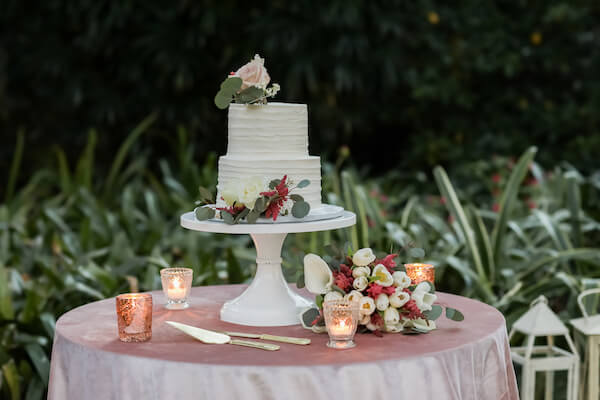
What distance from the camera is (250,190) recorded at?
6.15 ft

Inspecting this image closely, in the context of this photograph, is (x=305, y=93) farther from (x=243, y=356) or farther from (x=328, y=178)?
(x=243, y=356)

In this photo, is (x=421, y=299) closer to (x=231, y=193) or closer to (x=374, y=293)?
(x=374, y=293)

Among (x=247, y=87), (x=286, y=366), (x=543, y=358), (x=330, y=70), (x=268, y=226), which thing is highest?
(x=330, y=70)

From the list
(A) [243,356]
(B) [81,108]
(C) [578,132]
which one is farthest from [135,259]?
(C) [578,132]

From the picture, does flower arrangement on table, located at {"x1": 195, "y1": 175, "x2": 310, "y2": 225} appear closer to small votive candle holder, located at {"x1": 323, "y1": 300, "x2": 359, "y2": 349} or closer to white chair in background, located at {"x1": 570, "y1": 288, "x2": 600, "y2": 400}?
small votive candle holder, located at {"x1": 323, "y1": 300, "x2": 359, "y2": 349}

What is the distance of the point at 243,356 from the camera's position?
1.65 meters

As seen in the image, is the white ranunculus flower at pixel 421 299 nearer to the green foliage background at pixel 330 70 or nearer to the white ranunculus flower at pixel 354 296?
the white ranunculus flower at pixel 354 296

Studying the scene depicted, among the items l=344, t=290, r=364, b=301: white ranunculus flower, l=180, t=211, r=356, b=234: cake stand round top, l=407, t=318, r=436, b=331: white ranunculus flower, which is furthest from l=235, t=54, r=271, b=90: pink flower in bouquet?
l=407, t=318, r=436, b=331: white ranunculus flower

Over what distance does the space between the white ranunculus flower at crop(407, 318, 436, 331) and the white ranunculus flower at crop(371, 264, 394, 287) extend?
0.40ft

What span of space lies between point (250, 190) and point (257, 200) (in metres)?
0.04

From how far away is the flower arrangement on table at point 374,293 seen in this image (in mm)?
1798

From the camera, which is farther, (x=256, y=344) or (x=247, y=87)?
(x=247, y=87)

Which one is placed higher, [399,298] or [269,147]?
[269,147]

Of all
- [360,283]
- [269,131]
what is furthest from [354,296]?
[269,131]
